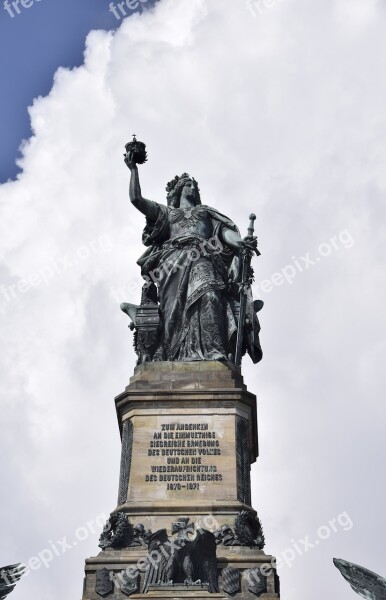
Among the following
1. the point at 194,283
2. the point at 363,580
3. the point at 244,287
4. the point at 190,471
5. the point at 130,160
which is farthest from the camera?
the point at 130,160

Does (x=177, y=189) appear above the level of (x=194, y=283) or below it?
above

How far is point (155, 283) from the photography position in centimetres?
2934

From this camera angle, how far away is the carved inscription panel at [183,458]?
80.4 feet

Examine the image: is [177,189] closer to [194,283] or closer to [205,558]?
[194,283]

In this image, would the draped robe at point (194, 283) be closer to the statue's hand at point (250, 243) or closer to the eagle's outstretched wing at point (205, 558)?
the statue's hand at point (250, 243)

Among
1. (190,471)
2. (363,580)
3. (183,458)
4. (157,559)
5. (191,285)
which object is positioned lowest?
(363,580)

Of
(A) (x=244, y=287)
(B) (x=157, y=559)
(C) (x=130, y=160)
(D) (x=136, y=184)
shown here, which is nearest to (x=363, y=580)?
(B) (x=157, y=559)

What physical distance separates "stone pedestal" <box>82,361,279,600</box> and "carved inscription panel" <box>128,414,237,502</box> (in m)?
0.02

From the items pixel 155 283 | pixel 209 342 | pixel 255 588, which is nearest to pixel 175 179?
pixel 155 283

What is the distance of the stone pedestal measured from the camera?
2275 cm

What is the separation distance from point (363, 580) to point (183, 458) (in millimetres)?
5016

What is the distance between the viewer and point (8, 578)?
74.5 ft

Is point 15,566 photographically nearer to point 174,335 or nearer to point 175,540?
point 175,540

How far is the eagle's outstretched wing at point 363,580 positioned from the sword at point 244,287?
6640mm
